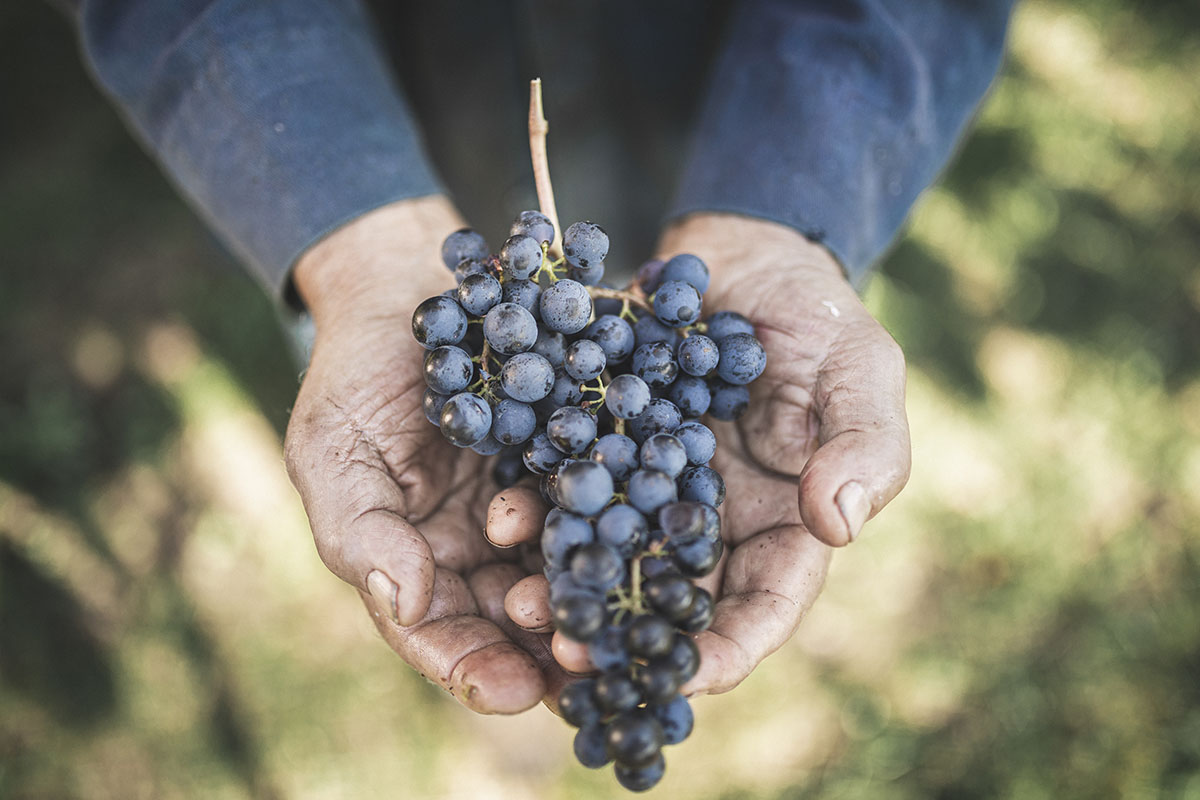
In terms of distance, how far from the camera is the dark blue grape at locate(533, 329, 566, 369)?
1.83 meters

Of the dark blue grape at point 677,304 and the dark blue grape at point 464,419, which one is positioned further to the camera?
the dark blue grape at point 677,304

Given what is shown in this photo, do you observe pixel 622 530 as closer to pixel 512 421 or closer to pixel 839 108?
pixel 512 421

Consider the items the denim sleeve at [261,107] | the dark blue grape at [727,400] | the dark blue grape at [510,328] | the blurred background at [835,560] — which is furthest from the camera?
the blurred background at [835,560]

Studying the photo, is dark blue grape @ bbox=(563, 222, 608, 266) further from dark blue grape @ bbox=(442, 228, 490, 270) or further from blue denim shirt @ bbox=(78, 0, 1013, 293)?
blue denim shirt @ bbox=(78, 0, 1013, 293)

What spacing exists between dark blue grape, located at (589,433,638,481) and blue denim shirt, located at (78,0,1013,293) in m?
0.95

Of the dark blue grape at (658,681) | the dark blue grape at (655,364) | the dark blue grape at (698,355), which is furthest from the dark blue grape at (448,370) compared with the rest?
the dark blue grape at (658,681)

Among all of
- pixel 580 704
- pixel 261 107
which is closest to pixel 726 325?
pixel 580 704

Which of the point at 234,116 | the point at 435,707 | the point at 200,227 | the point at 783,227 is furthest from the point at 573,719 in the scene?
the point at 200,227

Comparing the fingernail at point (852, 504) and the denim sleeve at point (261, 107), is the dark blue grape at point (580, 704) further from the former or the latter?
the denim sleeve at point (261, 107)

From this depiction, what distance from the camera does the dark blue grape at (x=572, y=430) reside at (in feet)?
5.67

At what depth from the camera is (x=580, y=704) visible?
5.23 ft

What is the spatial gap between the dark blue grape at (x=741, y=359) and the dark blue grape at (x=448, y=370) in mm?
600

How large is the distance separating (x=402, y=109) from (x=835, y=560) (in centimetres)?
258

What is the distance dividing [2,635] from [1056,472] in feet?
15.8
